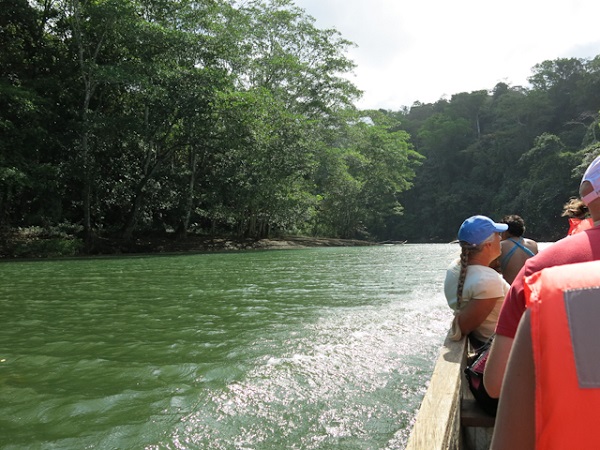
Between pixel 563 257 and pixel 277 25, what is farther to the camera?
pixel 277 25

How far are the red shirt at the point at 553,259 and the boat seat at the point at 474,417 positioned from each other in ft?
4.72

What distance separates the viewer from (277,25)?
31.9 meters

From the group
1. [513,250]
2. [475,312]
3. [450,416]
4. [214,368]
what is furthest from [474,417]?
[214,368]

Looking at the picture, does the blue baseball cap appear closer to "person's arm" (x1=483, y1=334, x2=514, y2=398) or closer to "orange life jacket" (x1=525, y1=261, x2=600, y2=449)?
"person's arm" (x1=483, y1=334, x2=514, y2=398)

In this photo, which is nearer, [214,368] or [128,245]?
[214,368]

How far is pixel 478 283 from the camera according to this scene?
327cm

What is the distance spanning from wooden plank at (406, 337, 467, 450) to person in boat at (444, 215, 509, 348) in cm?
50

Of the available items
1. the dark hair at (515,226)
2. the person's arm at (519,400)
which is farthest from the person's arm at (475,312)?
the person's arm at (519,400)

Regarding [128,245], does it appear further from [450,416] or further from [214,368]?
[450,416]

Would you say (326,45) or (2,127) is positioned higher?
(326,45)

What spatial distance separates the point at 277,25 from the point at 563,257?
112 feet

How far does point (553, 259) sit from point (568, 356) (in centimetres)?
38

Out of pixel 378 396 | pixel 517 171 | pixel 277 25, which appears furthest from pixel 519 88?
pixel 378 396

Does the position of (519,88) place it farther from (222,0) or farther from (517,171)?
(222,0)
